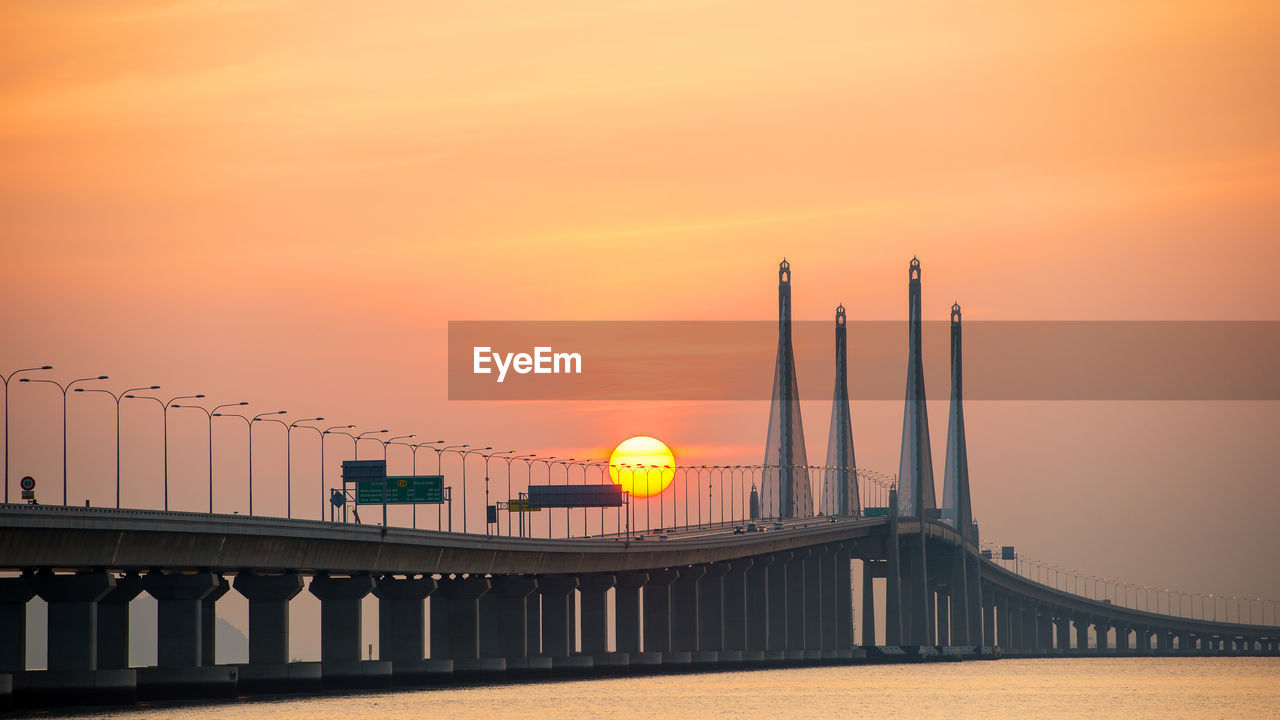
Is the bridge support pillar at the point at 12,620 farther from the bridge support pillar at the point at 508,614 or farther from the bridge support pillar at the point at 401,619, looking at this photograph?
the bridge support pillar at the point at 508,614

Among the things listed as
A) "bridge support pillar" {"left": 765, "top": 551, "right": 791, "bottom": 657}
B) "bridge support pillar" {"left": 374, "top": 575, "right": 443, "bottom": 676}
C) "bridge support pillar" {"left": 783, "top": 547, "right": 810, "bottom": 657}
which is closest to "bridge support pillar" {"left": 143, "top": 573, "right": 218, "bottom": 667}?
"bridge support pillar" {"left": 374, "top": 575, "right": 443, "bottom": 676}

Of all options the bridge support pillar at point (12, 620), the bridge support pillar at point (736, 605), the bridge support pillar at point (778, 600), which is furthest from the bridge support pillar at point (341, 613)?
the bridge support pillar at point (778, 600)

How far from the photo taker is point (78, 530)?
7819cm

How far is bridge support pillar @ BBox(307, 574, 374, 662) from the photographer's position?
358 ft

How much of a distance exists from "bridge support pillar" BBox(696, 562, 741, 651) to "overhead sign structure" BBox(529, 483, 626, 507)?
10.9 meters

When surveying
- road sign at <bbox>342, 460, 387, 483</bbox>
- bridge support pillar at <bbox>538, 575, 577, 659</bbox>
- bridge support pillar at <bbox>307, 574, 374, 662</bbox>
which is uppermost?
road sign at <bbox>342, 460, 387, 483</bbox>

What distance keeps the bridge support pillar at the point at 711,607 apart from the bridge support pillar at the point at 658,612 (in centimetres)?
999

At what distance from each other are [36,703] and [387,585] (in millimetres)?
36374

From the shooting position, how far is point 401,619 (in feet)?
388

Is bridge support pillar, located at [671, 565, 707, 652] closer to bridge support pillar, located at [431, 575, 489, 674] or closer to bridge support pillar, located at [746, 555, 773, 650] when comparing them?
bridge support pillar, located at [746, 555, 773, 650]

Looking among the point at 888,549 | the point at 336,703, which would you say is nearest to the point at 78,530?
the point at 336,703

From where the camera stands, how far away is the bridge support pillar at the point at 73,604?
285 feet

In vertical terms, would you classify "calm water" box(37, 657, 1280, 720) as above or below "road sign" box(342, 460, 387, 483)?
below

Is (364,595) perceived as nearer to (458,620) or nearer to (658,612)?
(458,620)
